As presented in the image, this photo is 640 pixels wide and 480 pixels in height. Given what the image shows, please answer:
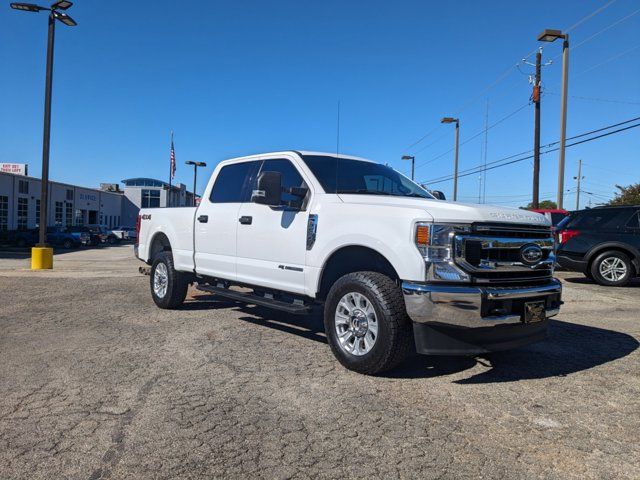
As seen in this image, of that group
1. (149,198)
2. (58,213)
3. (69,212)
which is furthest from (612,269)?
(149,198)

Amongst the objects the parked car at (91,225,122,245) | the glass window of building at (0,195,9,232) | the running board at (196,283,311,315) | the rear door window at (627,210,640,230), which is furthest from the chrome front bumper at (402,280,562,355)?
the glass window of building at (0,195,9,232)

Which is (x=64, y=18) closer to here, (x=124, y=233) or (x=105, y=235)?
(x=105, y=235)

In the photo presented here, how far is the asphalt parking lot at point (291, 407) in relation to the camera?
2848 mm

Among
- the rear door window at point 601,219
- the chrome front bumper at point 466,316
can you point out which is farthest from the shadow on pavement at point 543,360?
the rear door window at point 601,219

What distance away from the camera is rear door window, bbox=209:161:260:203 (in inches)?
245

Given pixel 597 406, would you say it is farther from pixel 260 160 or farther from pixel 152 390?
pixel 260 160

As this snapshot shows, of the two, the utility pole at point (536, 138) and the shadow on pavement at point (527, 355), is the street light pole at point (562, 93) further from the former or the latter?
the shadow on pavement at point (527, 355)

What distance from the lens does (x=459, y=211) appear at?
4047 mm

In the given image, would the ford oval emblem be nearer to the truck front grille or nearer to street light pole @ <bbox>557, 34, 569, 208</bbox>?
the truck front grille

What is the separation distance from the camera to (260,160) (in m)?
6.18

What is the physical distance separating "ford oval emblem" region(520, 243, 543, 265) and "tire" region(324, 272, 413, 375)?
3.75 feet

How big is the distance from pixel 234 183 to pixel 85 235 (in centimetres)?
3057

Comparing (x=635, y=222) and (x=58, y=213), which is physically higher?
(x=58, y=213)

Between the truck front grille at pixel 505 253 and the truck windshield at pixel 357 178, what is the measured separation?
1.39 meters
